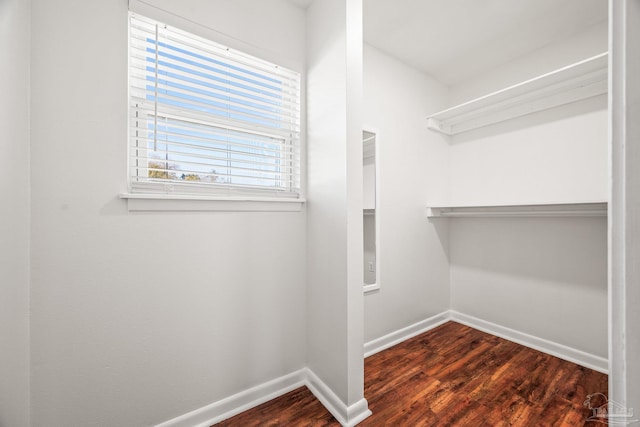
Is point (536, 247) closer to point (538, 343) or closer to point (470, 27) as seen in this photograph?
point (538, 343)

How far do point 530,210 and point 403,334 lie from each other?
4.84 ft

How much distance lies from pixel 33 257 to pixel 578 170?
3188mm

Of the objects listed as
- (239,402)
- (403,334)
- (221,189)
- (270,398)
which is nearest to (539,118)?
(403,334)

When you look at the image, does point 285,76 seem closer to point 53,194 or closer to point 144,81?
point 144,81

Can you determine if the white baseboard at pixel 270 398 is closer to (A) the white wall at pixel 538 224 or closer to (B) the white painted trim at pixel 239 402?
(B) the white painted trim at pixel 239 402

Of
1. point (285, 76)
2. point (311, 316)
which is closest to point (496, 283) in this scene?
point (311, 316)

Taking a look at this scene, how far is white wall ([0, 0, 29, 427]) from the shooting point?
841 millimetres

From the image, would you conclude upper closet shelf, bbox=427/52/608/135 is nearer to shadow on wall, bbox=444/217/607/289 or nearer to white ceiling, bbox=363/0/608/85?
white ceiling, bbox=363/0/608/85

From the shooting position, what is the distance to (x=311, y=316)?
1669 millimetres

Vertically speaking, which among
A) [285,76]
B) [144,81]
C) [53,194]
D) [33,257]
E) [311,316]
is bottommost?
[311,316]

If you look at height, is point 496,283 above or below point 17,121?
below

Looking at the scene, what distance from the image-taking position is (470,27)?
74.0 inches
